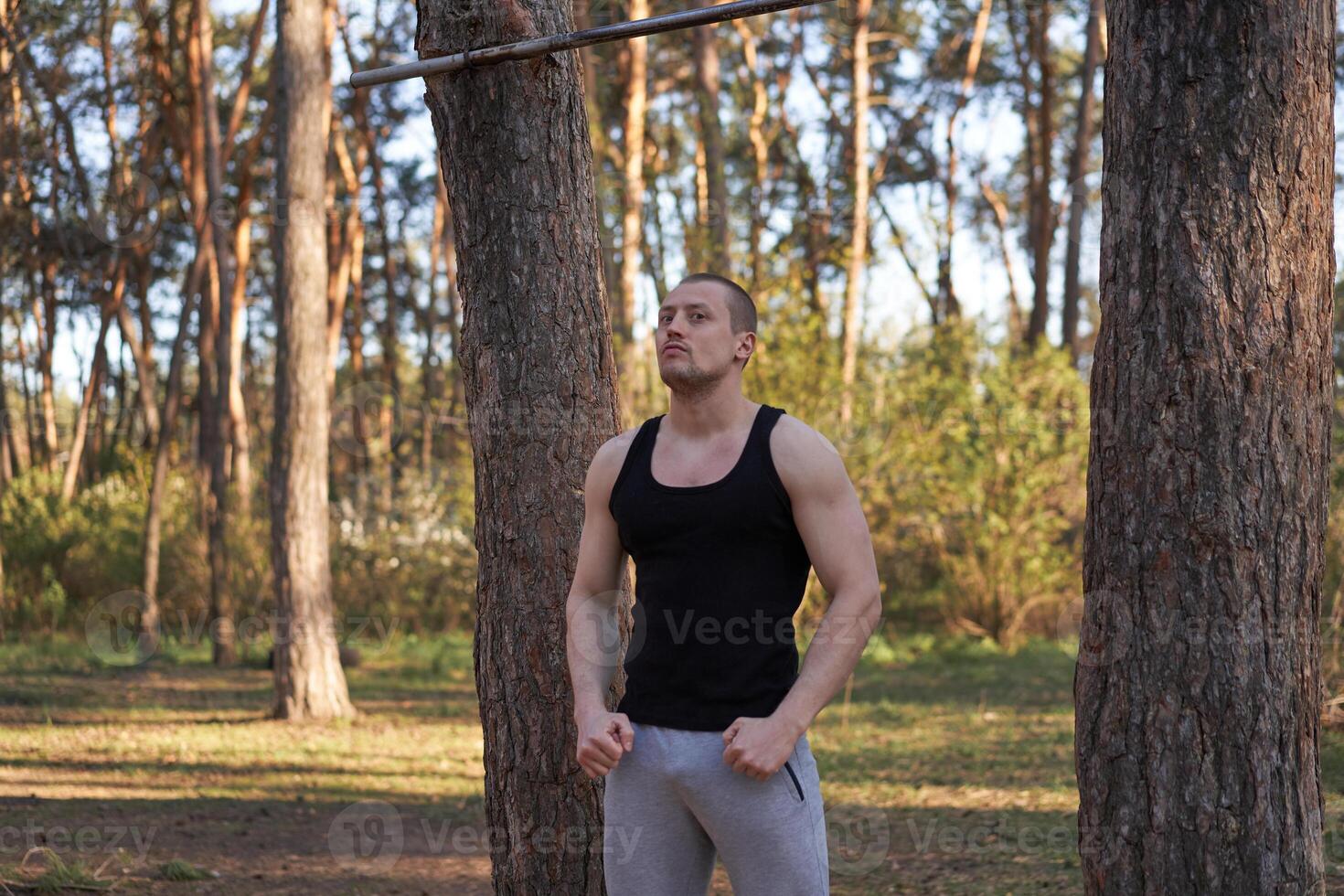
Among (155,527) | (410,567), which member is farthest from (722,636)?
(410,567)

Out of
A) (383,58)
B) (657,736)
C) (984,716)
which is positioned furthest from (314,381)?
(383,58)

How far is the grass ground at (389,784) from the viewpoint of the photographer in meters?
6.01

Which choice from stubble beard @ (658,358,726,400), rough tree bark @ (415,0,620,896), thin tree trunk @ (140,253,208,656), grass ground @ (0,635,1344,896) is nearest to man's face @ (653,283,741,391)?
stubble beard @ (658,358,726,400)

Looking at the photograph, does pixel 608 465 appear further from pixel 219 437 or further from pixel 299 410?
pixel 219 437

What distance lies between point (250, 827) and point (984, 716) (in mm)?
5723

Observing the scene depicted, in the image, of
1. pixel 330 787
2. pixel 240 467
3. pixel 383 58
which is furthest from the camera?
pixel 383 58

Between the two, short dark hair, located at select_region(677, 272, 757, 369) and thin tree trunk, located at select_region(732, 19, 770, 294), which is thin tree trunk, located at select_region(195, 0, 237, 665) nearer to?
thin tree trunk, located at select_region(732, 19, 770, 294)

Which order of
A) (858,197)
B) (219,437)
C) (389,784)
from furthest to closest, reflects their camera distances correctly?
(858,197), (219,437), (389,784)

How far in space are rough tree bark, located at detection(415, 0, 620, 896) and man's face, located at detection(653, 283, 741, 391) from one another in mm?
1283

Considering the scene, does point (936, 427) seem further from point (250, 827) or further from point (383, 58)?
point (383, 58)

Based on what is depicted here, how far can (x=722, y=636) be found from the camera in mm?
2605

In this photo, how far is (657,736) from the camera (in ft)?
8.67

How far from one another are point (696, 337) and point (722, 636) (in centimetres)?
61

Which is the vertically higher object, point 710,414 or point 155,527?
point 710,414
